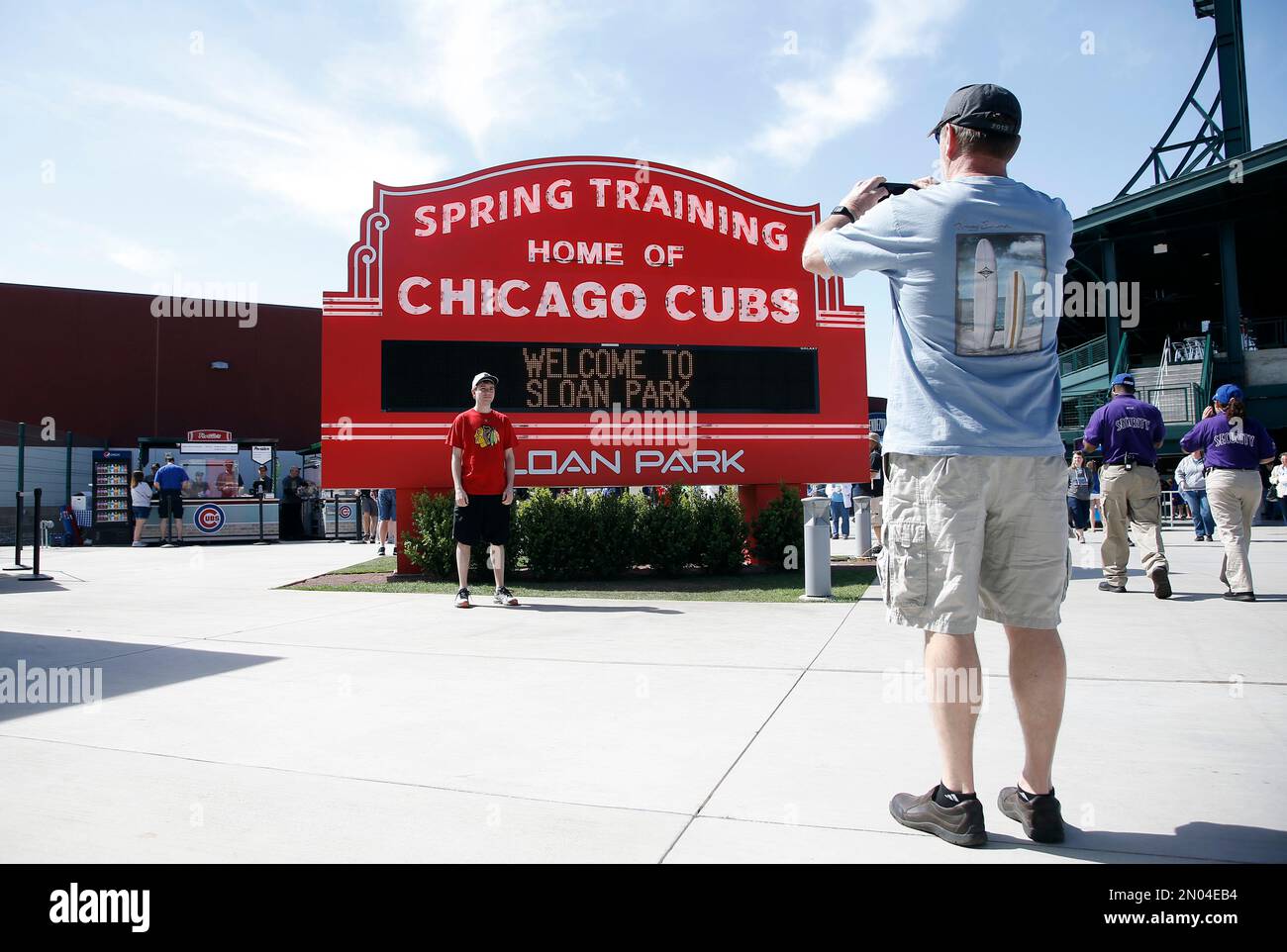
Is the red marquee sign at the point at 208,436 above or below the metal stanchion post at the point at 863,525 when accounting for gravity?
above

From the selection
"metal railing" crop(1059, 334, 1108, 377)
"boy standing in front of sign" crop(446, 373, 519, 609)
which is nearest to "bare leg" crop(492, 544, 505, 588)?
"boy standing in front of sign" crop(446, 373, 519, 609)

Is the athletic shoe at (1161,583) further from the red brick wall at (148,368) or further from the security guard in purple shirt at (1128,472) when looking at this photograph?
the red brick wall at (148,368)

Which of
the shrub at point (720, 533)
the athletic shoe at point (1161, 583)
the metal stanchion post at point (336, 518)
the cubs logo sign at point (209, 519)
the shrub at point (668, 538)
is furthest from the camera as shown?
the metal stanchion post at point (336, 518)

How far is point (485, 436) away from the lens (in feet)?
22.9

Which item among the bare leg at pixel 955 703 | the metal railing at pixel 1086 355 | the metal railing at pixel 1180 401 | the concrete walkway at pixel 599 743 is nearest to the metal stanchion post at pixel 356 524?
the concrete walkway at pixel 599 743

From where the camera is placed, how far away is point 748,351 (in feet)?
31.9

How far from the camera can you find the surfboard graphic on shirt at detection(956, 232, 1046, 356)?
92.0 inches

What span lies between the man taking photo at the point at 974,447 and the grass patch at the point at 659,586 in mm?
4903

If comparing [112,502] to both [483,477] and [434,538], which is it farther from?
[483,477]

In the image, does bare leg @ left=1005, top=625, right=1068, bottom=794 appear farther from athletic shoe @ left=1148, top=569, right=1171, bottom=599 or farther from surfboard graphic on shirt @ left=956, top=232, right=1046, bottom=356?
athletic shoe @ left=1148, top=569, right=1171, bottom=599

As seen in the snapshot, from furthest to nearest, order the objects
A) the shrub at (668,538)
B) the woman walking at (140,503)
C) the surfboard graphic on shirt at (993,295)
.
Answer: the woman walking at (140,503) < the shrub at (668,538) < the surfboard graphic on shirt at (993,295)

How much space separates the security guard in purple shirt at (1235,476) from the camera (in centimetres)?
646

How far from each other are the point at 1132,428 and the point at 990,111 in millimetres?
5470
